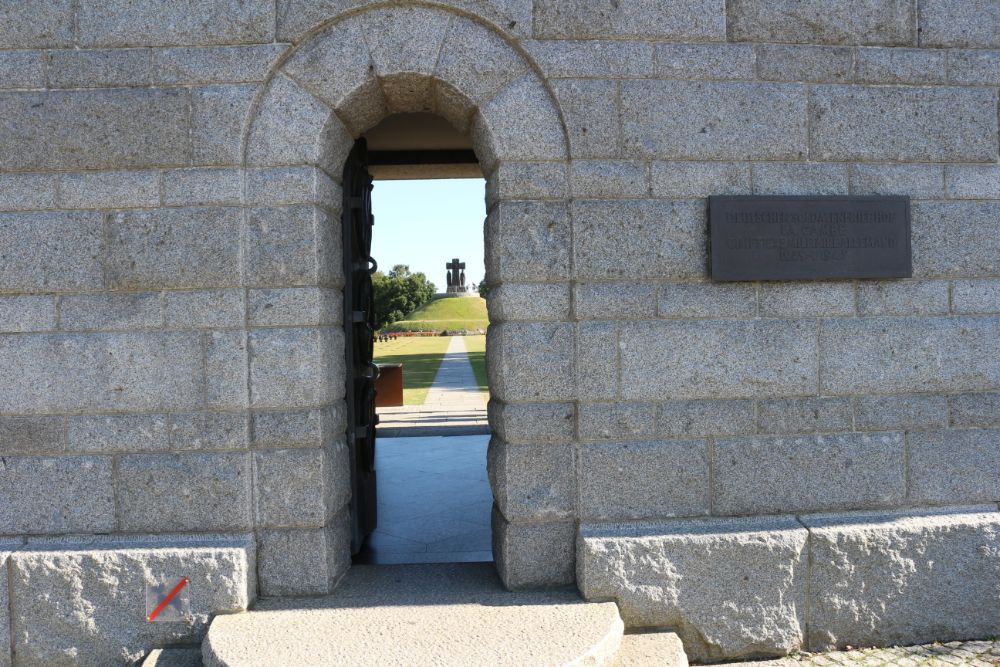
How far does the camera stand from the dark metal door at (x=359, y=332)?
404 cm

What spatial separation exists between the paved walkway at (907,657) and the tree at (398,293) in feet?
80.3

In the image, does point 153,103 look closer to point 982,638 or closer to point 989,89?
point 989,89

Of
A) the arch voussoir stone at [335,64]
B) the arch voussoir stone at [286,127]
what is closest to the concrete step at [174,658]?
the arch voussoir stone at [286,127]

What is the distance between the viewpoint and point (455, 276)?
74.8m

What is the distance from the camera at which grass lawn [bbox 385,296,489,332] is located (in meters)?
63.3

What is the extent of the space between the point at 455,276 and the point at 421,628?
7228 centimetres

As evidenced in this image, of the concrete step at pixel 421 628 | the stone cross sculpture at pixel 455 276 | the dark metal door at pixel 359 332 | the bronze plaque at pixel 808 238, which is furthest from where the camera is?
the stone cross sculpture at pixel 455 276

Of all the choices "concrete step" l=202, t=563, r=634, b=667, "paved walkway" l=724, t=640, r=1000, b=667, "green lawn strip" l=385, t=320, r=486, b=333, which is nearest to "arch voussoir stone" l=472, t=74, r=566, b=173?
"concrete step" l=202, t=563, r=634, b=667

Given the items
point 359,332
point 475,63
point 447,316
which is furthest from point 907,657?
point 447,316

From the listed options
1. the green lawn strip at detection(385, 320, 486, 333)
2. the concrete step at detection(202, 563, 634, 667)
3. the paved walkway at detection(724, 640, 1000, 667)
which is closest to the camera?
the concrete step at detection(202, 563, 634, 667)

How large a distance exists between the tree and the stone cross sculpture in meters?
2.37

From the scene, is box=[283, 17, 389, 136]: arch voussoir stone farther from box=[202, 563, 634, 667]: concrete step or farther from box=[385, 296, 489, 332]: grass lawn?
box=[385, 296, 489, 332]: grass lawn

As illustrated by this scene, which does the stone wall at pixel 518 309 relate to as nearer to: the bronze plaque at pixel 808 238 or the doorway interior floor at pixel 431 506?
the bronze plaque at pixel 808 238

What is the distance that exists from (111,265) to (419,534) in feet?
8.78
